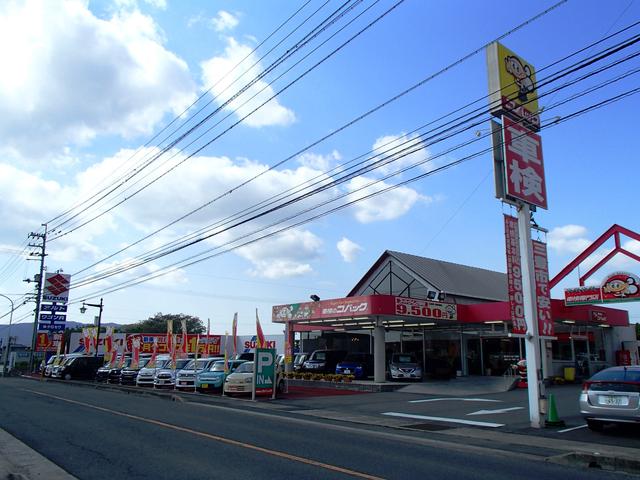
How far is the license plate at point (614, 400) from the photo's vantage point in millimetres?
10898

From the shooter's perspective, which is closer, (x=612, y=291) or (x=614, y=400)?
(x=614, y=400)

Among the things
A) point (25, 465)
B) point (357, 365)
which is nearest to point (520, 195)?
point (25, 465)

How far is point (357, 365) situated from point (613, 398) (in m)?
20.0

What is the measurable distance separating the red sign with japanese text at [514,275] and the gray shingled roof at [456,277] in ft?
69.2

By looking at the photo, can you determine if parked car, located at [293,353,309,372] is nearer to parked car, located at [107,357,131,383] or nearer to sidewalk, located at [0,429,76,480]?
parked car, located at [107,357,131,383]

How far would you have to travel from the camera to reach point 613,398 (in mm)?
11102

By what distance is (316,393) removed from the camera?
78.8ft

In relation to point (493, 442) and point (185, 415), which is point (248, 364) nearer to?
point (185, 415)

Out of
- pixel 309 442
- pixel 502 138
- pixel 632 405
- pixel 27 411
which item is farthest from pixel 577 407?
pixel 27 411

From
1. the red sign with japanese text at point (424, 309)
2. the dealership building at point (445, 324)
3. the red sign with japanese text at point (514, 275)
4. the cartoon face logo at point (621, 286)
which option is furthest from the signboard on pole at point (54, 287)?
the red sign with japanese text at point (514, 275)

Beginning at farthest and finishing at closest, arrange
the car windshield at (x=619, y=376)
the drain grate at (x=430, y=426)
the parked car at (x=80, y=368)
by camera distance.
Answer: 1. the parked car at (x=80, y=368)
2. the drain grate at (x=430, y=426)
3. the car windshield at (x=619, y=376)

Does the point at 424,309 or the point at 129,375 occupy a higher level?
the point at 424,309

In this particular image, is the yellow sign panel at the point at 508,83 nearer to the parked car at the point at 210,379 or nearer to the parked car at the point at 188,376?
the parked car at the point at 210,379

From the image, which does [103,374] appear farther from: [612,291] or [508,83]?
[508,83]
